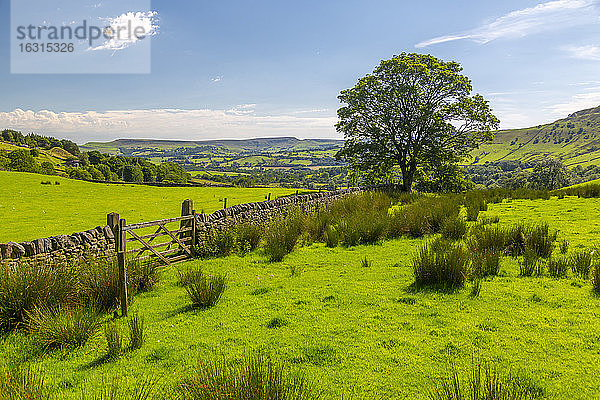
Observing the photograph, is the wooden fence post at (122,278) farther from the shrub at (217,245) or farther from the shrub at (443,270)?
the shrub at (443,270)

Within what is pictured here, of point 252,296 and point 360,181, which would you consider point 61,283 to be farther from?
point 360,181

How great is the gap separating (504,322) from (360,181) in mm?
29543

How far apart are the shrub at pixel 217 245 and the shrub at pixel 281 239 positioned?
1.24 metres

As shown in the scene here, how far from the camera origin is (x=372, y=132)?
29266mm

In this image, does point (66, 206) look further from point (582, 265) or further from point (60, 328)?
point (582, 265)

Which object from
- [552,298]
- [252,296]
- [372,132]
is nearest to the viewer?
[552,298]

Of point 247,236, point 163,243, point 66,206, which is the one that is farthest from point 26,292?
point 66,206

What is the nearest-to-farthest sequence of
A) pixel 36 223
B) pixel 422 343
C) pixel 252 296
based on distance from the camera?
pixel 422 343
pixel 252 296
pixel 36 223

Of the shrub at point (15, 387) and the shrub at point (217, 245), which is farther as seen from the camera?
the shrub at point (217, 245)

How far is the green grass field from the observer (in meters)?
4.16

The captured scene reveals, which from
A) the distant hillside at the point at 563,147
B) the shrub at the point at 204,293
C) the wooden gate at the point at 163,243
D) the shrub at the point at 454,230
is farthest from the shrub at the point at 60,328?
the distant hillside at the point at 563,147

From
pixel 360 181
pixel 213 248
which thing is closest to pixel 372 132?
pixel 360 181

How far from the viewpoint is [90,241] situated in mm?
8484

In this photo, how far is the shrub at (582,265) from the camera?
723 centimetres
